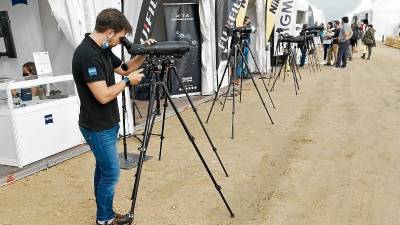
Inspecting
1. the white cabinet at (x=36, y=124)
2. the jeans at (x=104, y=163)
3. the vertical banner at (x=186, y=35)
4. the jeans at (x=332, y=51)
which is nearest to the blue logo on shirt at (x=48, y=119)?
the white cabinet at (x=36, y=124)

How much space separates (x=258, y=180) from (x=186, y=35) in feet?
17.4

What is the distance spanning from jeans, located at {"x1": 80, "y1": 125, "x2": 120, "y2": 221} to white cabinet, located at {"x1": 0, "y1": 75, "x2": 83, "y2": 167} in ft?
→ 6.45

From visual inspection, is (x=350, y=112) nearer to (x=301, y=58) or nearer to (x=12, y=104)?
(x=12, y=104)

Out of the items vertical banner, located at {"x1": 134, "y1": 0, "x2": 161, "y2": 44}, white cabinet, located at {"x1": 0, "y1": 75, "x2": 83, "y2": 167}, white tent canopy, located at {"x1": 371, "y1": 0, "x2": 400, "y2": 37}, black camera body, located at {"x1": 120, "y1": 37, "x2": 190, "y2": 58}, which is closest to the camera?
black camera body, located at {"x1": 120, "y1": 37, "x2": 190, "y2": 58}

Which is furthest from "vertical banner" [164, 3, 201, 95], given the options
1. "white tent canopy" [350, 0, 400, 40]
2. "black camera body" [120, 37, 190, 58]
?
"white tent canopy" [350, 0, 400, 40]

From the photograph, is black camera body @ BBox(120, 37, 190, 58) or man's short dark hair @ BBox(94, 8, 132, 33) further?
black camera body @ BBox(120, 37, 190, 58)

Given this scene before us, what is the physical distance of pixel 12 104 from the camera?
174 inches

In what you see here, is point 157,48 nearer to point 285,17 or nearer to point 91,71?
point 91,71

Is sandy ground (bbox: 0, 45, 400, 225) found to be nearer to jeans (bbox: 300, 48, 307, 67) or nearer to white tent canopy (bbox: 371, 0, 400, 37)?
jeans (bbox: 300, 48, 307, 67)

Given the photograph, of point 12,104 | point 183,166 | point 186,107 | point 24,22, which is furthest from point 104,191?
point 186,107

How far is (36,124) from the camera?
471 cm

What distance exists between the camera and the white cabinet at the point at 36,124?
4.48m

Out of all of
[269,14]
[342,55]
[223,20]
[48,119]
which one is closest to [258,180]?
[48,119]

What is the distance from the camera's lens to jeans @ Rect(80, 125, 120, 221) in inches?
109
